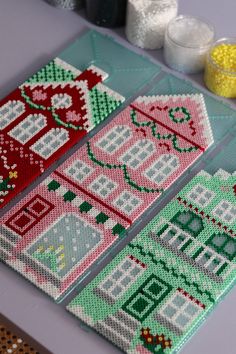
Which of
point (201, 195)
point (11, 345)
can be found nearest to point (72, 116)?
point (201, 195)

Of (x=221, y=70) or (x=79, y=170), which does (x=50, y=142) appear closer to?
(x=79, y=170)

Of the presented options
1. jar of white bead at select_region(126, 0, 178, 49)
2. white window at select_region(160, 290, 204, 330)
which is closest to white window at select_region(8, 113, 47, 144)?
jar of white bead at select_region(126, 0, 178, 49)

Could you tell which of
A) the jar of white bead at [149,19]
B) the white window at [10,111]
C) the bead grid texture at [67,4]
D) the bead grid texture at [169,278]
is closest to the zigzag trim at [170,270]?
the bead grid texture at [169,278]

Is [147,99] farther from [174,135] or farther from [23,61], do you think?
[23,61]

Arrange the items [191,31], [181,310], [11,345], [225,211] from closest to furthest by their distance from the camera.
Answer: [181,310]
[225,211]
[11,345]
[191,31]

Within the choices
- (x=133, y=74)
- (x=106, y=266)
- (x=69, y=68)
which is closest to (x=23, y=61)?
(x=69, y=68)

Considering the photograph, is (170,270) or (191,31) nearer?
(170,270)

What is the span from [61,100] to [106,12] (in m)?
0.23

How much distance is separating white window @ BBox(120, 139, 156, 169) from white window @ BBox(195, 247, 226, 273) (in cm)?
20

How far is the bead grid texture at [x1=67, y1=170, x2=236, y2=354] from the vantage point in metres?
1.05

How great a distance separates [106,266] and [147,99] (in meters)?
0.36

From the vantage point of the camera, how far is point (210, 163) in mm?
1254

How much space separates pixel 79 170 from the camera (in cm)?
122

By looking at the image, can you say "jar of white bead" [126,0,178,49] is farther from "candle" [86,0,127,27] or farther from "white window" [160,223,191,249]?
"white window" [160,223,191,249]
